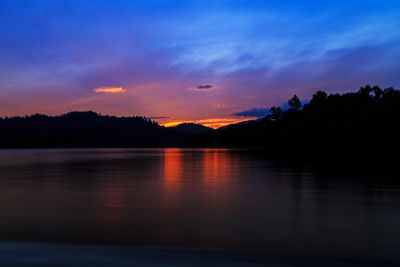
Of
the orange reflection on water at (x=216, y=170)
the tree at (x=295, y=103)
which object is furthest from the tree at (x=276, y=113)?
the orange reflection on water at (x=216, y=170)

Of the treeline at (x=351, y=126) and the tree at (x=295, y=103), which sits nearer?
the treeline at (x=351, y=126)

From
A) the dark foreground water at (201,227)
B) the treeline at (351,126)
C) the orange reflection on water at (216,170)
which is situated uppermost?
the treeline at (351,126)

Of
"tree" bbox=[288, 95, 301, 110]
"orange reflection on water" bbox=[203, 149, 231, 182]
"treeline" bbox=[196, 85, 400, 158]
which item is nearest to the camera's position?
"orange reflection on water" bbox=[203, 149, 231, 182]

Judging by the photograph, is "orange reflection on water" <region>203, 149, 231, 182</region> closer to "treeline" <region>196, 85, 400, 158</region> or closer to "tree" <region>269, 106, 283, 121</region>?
"treeline" <region>196, 85, 400, 158</region>

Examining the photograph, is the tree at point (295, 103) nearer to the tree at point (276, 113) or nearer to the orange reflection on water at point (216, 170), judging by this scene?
the tree at point (276, 113)

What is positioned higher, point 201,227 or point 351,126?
point 351,126

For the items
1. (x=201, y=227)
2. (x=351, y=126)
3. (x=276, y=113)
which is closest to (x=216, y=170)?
(x=201, y=227)

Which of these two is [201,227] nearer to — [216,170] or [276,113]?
[216,170]

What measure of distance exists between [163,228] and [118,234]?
1904 mm

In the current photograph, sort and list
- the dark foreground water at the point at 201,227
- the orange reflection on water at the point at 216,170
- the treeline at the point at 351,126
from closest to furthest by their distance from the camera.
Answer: the dark foreground water at the point at 201,227 < the orange reflection on water at the point at 216,170 < the treeline at the point at 351,126

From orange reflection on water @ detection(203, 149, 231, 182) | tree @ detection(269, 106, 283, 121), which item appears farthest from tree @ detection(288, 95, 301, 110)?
orange reflection on water @ detection(203, 149, 231, 182)

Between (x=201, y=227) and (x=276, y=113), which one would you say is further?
(x=276, y=113)

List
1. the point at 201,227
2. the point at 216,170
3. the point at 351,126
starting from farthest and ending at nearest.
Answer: the point at 351,126
the point at 216,170
the point at 201,227

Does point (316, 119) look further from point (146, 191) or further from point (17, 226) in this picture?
point (17, 226)
